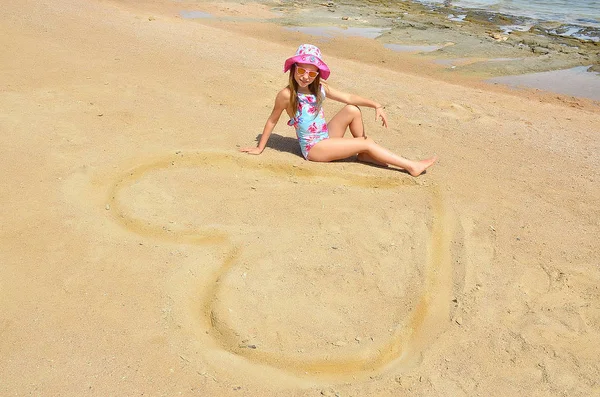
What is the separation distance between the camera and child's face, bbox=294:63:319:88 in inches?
182

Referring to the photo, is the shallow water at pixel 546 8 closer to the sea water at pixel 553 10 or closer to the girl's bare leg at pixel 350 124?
the sea water at pixel 553 10

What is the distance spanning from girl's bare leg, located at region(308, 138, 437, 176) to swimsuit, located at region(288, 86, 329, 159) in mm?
71

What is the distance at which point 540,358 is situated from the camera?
2953 mm

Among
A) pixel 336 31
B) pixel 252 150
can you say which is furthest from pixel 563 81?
pixel 252 150

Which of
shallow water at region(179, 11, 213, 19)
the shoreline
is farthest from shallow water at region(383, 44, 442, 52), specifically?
shallow water at region(179, 11, 213, 19)

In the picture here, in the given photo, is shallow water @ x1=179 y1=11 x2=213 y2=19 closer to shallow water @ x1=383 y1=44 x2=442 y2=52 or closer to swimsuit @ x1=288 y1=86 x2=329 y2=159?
shallow water @ x1=383 y1=44 x2=442 y2=52

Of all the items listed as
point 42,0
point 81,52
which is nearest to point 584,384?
point 81,52

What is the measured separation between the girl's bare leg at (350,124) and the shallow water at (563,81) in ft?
16.1

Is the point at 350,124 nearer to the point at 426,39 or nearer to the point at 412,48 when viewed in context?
the point at 412,48

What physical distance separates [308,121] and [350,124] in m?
0.43

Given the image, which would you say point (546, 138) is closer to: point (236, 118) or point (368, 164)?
point (368, 164)

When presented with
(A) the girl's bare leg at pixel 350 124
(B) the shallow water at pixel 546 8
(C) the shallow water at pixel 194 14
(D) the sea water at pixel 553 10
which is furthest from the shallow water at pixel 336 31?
(A) the girl's bare leg at pixel 350 124

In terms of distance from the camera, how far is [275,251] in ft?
12.0

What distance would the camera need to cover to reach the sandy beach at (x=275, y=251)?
9.24 feet
